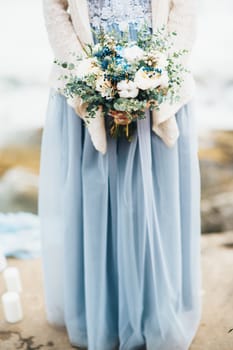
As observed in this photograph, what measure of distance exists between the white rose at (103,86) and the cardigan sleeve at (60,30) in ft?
0.77

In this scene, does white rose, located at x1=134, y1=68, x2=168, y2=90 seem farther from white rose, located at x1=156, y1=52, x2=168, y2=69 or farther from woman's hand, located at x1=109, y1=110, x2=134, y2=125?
woman's hand, located at x1=109, y1=110, x2=134, y2=125

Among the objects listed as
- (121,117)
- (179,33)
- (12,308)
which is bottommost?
(12,308)

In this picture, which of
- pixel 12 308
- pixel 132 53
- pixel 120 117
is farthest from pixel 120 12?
pixel 12 308

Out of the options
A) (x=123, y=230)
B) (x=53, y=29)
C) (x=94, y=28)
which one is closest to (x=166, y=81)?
(x=94, y=28)

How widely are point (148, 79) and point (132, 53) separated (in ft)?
0.32

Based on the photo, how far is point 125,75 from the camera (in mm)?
1560

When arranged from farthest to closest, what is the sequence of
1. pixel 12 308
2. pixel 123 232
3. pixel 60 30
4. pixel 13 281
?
pixel 13 281, pixel 12 308, pixel 123 232, pixel 60 30

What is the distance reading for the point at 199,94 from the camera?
2834 millimetres

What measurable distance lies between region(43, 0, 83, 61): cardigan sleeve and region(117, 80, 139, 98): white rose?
0.92 feet

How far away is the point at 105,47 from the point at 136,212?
2.13 feet

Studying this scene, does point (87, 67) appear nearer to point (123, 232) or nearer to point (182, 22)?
point (182, 22)

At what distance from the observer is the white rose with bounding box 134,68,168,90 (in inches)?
60.6

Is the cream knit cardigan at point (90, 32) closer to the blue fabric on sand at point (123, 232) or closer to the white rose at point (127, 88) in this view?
the blue fabric on sand at point (123, 232)

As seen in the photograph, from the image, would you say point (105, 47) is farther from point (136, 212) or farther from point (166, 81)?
point (136, 212)
